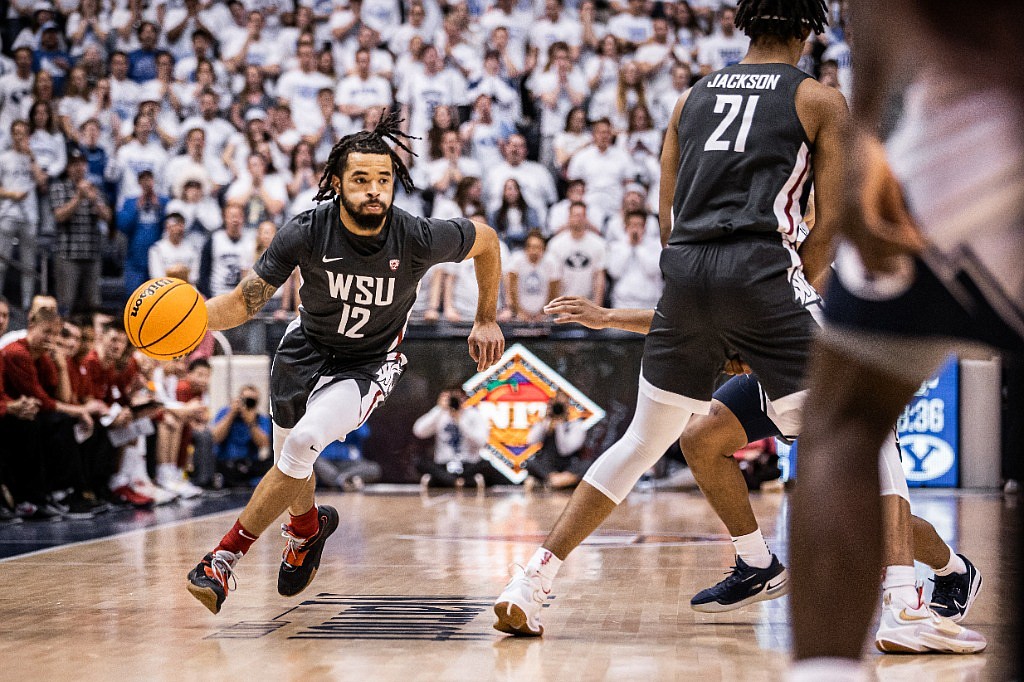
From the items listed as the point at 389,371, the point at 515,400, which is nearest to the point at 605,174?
the point at 515,400

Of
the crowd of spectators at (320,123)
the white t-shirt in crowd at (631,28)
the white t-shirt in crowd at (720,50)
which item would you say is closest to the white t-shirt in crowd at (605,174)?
the crowd of spectators at (320,123)

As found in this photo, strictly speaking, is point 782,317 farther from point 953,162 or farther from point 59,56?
point 59,56

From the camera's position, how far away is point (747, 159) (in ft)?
13.1

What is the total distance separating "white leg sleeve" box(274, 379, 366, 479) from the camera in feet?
15.0

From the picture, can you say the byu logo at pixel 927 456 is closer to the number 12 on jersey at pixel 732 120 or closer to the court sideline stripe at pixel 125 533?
the court sideline stripe at pixel 125 533

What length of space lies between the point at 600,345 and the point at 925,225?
1073cm

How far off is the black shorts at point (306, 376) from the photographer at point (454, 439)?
7.02 m

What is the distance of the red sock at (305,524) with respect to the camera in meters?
4.95

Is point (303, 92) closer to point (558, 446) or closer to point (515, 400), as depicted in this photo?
point (515, 400)

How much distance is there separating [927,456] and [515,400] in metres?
4.11

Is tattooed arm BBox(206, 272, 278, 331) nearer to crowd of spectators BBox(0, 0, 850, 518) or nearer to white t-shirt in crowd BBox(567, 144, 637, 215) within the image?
crowd of spectators BBox(0, 0, 850, 518)

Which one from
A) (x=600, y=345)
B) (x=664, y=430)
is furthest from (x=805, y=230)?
(x=600, y=345)

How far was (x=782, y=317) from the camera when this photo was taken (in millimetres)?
3871

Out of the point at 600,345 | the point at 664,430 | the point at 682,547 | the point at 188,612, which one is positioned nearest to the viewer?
the point at 664,430
